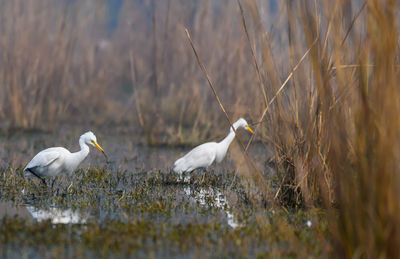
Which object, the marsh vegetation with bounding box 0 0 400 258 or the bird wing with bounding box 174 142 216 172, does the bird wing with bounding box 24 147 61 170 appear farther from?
the bird wing with bounding box 174 142 216 172

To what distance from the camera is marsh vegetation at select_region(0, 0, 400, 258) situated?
347cm

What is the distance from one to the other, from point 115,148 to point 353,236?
307 inches

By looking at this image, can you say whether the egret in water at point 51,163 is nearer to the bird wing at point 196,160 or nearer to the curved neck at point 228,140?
the bird wing at point 196,160

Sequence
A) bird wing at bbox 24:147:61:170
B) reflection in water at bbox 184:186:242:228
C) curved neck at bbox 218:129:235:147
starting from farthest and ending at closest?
curved neck at bbox 218:129:235:147 → bird wing at bbox 24:147:61:170 → reflection in water at bbox 184:186:242:228

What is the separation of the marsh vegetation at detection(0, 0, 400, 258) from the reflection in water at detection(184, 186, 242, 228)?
1.0 inches

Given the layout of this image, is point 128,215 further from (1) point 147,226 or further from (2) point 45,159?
(2) point 45,159

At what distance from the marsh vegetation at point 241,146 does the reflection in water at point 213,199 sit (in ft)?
0.08

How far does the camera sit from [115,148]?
10977mm

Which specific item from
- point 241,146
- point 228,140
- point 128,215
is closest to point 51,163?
point 128,215

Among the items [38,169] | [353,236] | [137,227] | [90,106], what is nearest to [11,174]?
[38,169]

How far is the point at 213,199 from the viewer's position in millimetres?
6566

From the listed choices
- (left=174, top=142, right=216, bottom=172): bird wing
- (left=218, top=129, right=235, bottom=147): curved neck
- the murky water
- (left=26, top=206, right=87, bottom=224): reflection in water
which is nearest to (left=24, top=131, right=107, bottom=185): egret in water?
the murky water

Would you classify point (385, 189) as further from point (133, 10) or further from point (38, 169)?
point (133, 10)

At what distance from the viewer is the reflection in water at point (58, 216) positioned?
5.25m
